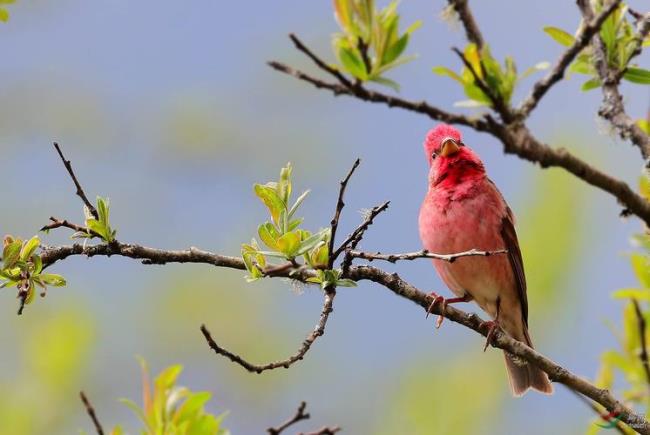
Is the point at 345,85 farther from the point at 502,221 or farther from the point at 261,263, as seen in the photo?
the point at 502,221

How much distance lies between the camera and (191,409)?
268 centimetres

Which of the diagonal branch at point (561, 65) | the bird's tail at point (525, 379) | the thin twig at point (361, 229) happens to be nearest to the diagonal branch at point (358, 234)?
the thin twig at point (361, 229)

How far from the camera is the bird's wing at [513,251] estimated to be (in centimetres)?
518

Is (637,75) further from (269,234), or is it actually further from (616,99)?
(269,234)

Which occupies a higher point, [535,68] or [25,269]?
[535,68]

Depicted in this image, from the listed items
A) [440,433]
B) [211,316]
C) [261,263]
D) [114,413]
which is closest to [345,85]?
[261,263]

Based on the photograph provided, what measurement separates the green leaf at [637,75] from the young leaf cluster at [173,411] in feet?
5.81

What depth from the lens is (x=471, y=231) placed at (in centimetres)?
502

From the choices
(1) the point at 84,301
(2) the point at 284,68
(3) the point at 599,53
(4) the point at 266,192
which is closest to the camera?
(2) the point at 284,68

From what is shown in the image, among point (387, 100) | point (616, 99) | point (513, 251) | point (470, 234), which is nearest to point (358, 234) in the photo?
point (387, 100)

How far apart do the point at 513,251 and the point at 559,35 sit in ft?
6.97

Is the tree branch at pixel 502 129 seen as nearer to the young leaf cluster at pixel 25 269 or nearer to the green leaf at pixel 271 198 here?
the green leaf at pixel 271 198

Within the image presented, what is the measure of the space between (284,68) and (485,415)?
5.67m

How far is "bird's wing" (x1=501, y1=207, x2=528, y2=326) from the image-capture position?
518 centimetres
